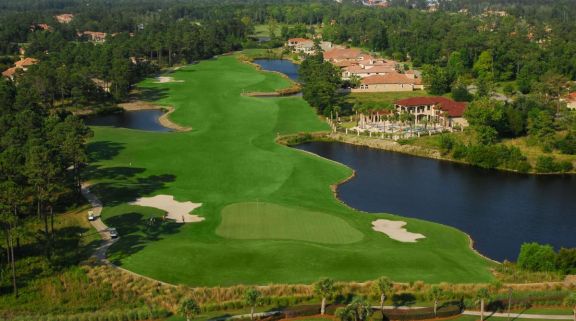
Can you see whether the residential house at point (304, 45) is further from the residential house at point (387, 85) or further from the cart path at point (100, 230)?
the cart path at point (100, 230)

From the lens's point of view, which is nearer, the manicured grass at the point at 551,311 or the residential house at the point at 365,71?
the manicured grass at the point at 551,311

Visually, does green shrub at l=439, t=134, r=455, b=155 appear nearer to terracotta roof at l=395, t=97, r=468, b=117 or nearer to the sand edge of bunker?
terracotta roof at l=395, t=97, r=468, b=117

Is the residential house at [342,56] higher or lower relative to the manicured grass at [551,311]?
higher

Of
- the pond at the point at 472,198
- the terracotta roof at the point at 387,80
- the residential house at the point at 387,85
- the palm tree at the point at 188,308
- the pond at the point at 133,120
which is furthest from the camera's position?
the terracotta roof at the point at 387,80

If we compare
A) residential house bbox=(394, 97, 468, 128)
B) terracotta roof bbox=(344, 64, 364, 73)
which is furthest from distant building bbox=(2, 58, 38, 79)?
residential house bbox=(394, 97, 468, 128)

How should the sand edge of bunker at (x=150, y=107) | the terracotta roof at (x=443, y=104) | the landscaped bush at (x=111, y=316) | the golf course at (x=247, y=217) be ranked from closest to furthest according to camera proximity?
the landscaped bush at (x=111, y=316)
the golf course at (x=247, y=217)
the terracotta roof at (x=443, y=104)
the sand edge of bunker at (x=150, y=107)

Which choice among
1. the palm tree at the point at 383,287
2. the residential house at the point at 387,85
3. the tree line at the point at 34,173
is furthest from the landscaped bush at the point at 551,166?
the tree line at the point at 34,173

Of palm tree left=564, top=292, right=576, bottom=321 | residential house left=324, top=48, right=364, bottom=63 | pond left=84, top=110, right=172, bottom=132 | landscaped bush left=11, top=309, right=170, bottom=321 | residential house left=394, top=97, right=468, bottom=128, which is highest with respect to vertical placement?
residential house left=324, top=48, right=364, bottom=63
